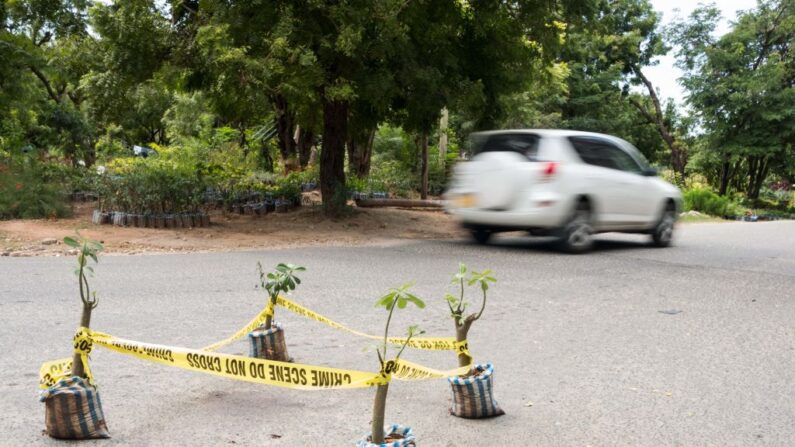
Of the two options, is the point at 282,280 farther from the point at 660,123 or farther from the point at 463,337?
the point at 660,123

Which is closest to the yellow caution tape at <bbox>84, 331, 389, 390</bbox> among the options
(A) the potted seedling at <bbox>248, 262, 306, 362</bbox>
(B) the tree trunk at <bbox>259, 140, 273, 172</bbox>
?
(A) the potted seedling at <bbox>248, 262, 306, 362</bbox>

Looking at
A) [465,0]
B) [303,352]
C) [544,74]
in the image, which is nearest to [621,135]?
[544,74]

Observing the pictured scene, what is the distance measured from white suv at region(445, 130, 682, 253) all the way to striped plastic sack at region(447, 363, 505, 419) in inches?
273

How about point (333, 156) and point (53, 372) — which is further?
point (333, 156)

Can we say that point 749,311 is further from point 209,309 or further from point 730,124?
point 730,124

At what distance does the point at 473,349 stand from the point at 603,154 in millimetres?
7006

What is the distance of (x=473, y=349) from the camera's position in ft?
16.8

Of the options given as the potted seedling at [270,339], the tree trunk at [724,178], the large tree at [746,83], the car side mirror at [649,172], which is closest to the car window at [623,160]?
the car side mirror at [649,172]

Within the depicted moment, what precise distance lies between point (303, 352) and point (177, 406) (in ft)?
4.19

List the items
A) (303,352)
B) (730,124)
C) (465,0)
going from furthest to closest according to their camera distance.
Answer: (730,124), (465,0), (303,352)

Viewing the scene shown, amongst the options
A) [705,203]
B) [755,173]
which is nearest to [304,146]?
[705,203]

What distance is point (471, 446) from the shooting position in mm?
3361

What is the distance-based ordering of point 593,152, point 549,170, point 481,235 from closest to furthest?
point 549,170, point 593,152, point 481,235

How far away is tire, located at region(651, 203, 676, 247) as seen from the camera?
12297 millimetres
